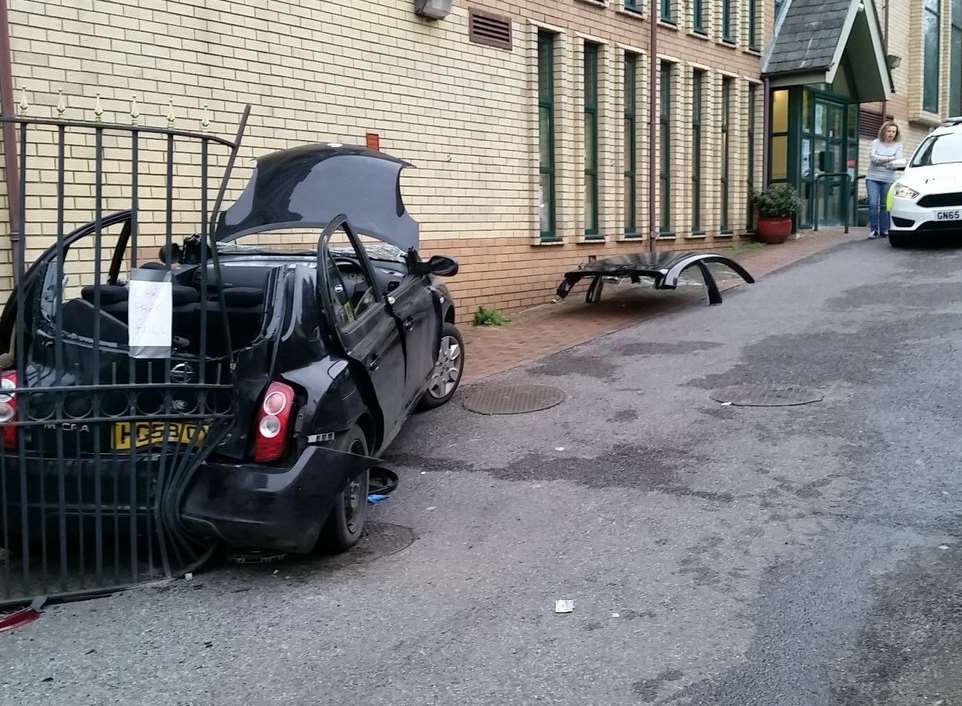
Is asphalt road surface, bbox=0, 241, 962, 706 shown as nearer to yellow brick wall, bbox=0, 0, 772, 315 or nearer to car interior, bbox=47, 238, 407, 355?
car interior, bbox=47, 238, 407, 355

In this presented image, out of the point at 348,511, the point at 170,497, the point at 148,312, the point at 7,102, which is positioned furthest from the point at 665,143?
the point at 170,497

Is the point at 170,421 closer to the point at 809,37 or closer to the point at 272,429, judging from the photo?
the point at 272,429

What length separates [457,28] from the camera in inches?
450

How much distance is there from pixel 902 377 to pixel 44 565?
651 cm

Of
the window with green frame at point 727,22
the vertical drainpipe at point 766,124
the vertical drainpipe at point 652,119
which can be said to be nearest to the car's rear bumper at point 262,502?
the vertical drainpipe at point 652,119

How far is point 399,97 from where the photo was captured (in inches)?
420

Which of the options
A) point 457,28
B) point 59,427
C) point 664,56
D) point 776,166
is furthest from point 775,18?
point 59,427

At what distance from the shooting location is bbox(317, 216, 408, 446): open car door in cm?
489

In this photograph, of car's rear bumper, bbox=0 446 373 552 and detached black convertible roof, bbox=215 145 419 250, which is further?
detached black convertible roof, bbox=215 145 419 250

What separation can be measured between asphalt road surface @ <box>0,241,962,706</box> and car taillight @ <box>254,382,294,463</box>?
662 millimetres

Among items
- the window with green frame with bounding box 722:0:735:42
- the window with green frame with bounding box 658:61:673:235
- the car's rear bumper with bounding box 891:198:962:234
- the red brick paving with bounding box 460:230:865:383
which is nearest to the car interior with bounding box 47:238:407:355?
the red brick paving with bounding box 460:230:865:383

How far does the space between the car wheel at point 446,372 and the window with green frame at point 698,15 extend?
1069cm

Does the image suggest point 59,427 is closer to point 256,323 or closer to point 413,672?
point 256,323

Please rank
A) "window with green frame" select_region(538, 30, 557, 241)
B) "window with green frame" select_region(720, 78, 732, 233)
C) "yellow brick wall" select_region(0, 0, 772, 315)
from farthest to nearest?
"window with green frame" select_region(720, 78, 732, 233) < "window with green frame" select_region(538, 30, 557, 241) < "yellow brick wall" select_region(0, 0, 772, 315)
